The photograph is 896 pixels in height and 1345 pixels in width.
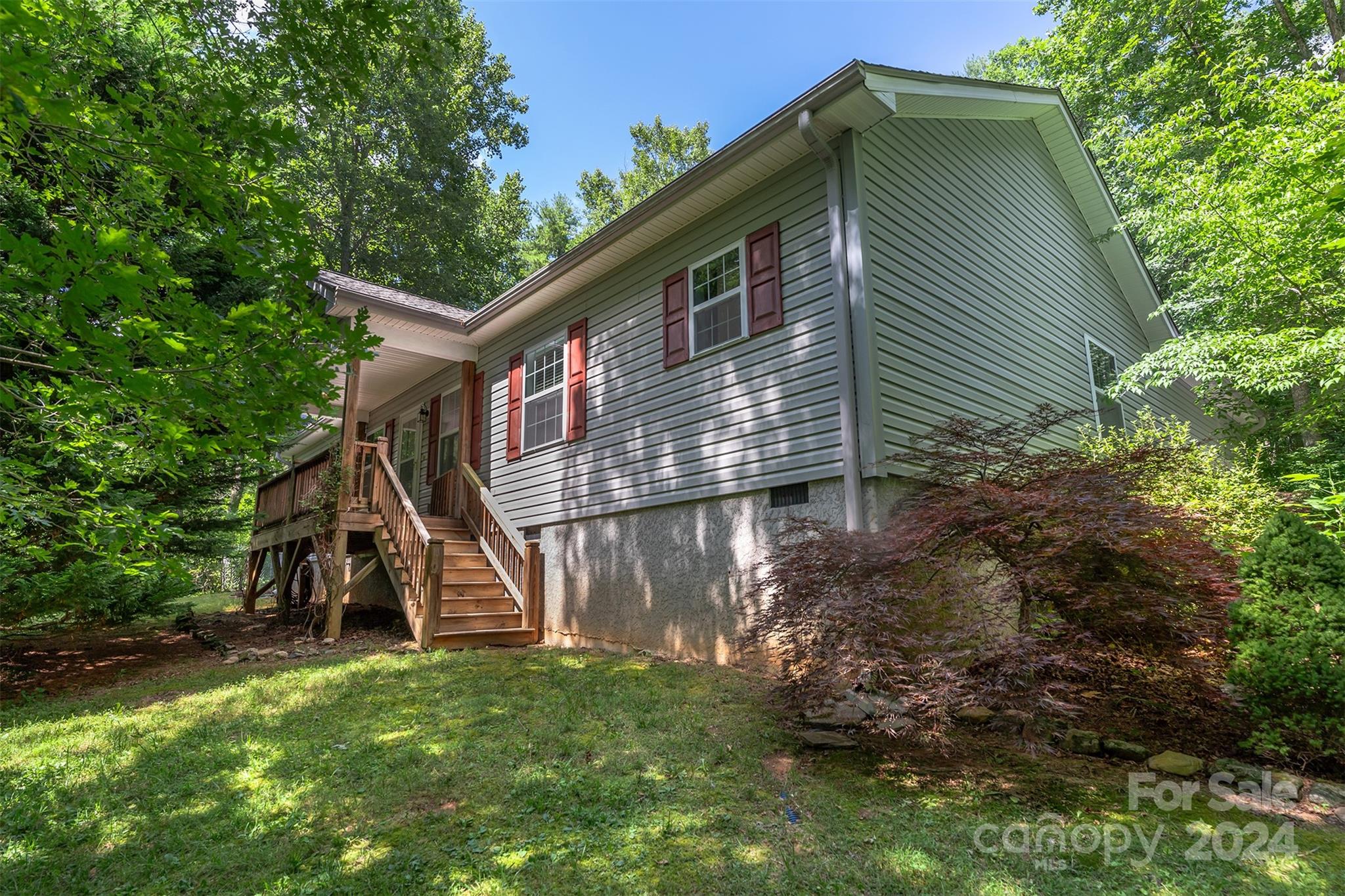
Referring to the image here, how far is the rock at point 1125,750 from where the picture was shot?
4004mm

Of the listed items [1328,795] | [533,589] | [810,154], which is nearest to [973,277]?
[810,154]

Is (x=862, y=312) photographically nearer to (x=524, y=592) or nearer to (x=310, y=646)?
(x=524, y=592)

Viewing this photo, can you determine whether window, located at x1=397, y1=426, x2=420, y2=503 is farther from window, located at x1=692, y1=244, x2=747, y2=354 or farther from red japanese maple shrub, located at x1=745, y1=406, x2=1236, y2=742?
red japanese maple shrub, located at x1=745, y1=406, x2=1236, y2=742

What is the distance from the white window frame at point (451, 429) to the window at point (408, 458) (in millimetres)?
801

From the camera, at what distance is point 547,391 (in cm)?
947

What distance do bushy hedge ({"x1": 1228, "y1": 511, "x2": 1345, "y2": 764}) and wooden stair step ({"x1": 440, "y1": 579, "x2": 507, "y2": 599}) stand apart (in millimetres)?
7480

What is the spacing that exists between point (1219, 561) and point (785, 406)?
3382 millimetres

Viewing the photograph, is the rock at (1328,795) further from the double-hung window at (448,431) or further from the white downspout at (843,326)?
the double-hung window at (448,431)

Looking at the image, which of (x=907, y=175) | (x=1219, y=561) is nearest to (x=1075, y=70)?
(x=907, y=175)

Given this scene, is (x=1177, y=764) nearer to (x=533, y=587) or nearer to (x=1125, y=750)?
(x=1125, y=750)

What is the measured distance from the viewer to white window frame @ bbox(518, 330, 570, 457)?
902 cm

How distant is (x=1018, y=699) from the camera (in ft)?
11.6

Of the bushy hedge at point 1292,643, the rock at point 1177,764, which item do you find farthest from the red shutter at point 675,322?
the rock at point 1177,764

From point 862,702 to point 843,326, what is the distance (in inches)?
126
